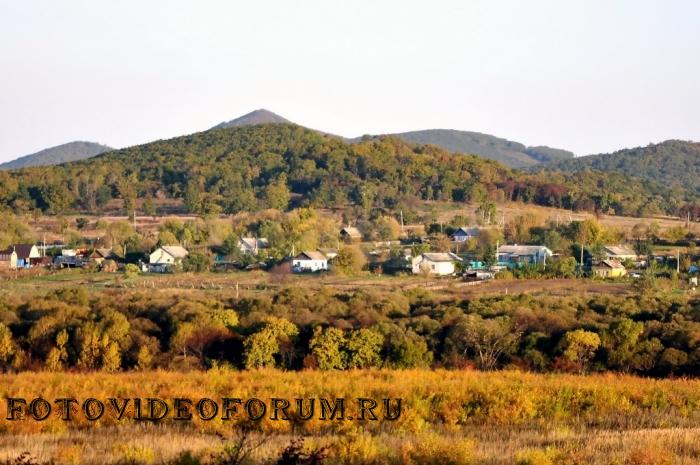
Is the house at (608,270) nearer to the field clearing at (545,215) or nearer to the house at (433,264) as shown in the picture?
the house at (433,264)

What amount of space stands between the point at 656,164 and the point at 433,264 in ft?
483

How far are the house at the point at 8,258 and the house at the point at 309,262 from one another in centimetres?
1657

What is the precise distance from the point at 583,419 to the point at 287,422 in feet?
15.4

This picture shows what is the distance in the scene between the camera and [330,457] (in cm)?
1049

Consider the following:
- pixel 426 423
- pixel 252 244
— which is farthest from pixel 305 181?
pixel 426 423

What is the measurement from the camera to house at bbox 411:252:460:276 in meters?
51.4

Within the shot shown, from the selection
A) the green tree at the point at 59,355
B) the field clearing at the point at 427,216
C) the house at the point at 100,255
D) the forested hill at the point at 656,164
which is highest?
the forested hill at the point at 656,164

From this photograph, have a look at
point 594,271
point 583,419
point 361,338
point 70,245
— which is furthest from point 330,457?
point 70,245

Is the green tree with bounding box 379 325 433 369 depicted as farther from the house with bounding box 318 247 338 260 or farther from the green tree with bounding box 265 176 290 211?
the green tree with bounding box 265 176 290 211

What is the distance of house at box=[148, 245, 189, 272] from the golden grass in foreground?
35832mm

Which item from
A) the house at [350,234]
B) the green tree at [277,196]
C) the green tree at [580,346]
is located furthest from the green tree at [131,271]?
the green tree at [277,196]

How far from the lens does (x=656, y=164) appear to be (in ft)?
616

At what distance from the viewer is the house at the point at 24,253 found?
58.1 meters

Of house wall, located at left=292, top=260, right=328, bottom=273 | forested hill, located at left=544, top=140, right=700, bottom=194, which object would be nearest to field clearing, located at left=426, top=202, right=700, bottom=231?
house wall, located at left=292, top=260, right=328, bottom=273
